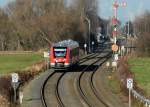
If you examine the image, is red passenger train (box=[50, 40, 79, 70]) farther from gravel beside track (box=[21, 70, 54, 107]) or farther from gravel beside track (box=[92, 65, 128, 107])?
gravel beside track (box=[21, 70, 54, 107])

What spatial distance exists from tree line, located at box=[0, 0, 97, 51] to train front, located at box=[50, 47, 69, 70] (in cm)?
5412

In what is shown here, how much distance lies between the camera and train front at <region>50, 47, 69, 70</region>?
184 feet

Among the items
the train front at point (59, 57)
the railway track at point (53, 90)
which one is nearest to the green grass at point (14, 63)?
the train front at point (59, 57)

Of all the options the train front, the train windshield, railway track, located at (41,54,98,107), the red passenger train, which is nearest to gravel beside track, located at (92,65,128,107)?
railway track, located at (41,54,98,107)

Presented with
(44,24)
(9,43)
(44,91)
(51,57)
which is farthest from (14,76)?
(9,43)

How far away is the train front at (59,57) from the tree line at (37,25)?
178 ft

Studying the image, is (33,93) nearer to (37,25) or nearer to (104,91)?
(104,91)

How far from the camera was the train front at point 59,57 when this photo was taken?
2210 inches

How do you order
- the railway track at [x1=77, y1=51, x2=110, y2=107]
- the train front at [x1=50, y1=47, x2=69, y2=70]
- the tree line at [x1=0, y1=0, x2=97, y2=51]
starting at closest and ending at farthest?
the railway track at [x1=77, y1=51, x2=110, y2=107], the train front at [x1=50, y1=47, x2=69, y2=70], the tree line at [x1=0, y1=0, x2=97, y2=51]

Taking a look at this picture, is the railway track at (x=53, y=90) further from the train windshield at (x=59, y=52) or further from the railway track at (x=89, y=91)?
the train windshield at (x=59, y=52)

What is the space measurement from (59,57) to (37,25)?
59020 millimetres

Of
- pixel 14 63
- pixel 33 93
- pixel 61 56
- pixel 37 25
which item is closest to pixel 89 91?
pixel 33 93

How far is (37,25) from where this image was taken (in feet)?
377

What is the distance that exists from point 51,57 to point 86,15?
9118 cm
